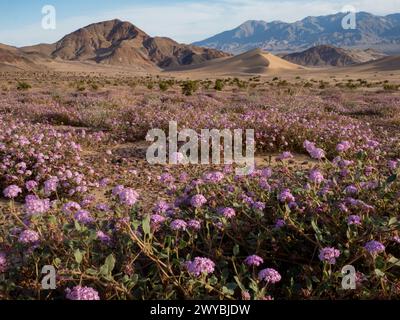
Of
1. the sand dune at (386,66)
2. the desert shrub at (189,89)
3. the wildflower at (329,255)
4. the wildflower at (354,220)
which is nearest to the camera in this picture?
the wildflower at (329,255)

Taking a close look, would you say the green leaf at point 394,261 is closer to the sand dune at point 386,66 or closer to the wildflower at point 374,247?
the wildflower at point 374,247

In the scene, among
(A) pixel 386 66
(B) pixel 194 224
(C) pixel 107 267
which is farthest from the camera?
(A) pixel 386 66

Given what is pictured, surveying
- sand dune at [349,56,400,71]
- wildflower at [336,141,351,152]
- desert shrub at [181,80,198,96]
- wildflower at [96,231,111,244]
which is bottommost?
wildflower at [96,231,111,244]

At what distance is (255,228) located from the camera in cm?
351

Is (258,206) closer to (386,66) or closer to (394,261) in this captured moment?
(394,261)

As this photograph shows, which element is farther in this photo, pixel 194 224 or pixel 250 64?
pixel 250 64

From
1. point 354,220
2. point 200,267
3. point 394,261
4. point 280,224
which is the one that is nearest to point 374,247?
point 394,261

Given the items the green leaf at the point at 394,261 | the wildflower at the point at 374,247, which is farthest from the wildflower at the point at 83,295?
the green leaf at the point at 394,261

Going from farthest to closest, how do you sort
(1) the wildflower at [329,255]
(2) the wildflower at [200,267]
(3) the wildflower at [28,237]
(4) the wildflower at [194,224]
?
(4) the wildflower at [194,224] → (3) the wildflower at [28,237] → (1) the wildflower at [329,255] → (2) the wildflower at [200,267]

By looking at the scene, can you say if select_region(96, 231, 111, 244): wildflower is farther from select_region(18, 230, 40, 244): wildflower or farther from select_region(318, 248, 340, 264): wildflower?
select_region(318, 248, 340, 264): wildflower

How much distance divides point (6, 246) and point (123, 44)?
18359 centimetres

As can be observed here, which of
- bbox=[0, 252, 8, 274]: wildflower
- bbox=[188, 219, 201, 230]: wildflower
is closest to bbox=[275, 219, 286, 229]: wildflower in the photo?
bbox=[188, 219, 201, 230]: wildflower

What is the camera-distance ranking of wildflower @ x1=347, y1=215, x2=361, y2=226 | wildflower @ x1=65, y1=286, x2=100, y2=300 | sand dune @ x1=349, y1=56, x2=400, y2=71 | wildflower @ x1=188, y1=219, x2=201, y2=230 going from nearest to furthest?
1. wildflower @ x1=65, y1=286, x2=100, y2=300
2. wildflower @ x1=347, y1=215, x2=361, y2=226
3. wildflower @ x1=188, y1=219, x2=201, y2=230
4. sand dune @ x1=349, y1=56, x2=400, y2=71
